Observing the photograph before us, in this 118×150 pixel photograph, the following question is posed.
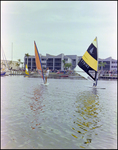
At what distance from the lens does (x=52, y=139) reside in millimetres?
6922

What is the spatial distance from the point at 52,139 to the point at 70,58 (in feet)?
431

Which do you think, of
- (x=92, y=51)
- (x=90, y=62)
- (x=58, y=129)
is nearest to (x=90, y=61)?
(x=90, y=62)

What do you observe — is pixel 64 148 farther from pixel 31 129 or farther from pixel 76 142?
pixel 31 129

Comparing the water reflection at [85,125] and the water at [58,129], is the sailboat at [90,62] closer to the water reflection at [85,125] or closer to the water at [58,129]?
the water at [58,129]

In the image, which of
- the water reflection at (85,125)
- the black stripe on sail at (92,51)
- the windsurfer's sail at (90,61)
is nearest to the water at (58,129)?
the water reflection at (85,125)

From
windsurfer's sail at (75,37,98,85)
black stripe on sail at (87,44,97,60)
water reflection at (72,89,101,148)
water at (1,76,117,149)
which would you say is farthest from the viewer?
black stripe on sail at (87,44,97,60)

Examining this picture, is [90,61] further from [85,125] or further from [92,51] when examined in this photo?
[85,125]

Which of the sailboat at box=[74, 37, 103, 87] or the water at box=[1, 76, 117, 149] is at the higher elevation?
the sailboat at box=[74, 37, 103, 87]

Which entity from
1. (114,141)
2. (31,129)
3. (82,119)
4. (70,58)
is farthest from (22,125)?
(70,58)

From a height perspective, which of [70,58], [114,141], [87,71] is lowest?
[114,141]

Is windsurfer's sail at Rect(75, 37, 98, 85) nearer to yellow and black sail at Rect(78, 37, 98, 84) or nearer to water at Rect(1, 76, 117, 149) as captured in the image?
Answer: yellow and black sail at Rect(78, 37, 98, 84)

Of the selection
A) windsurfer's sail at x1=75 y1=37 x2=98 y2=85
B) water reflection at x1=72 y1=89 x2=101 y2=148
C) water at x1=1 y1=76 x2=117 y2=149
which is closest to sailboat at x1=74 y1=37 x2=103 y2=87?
windsurfer's sail at x1=75 y1=37 x2=98 y2=85

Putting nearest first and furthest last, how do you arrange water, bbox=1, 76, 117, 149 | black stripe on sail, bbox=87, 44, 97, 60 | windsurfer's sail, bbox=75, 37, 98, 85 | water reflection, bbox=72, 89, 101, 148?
1. water, bbox=1, 76, 117, 149
2. water reflection, bbox=72, 89, 101, 148
3. windsurfer's sail, bbox=75, 37, 98, 85
4. black stripe on sail, bbox=87, 44, 97, 60

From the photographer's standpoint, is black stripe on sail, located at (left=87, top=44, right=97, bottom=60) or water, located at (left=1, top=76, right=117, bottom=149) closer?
water, located at (left=1, top=76, right=117, bottom=149)
